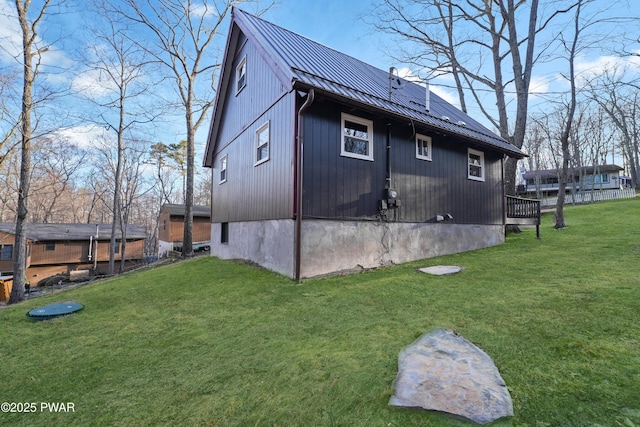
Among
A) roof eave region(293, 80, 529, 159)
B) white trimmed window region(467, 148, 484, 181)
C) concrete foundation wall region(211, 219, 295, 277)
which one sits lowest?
concrete foundation wall region(211, 219, 295, 277)

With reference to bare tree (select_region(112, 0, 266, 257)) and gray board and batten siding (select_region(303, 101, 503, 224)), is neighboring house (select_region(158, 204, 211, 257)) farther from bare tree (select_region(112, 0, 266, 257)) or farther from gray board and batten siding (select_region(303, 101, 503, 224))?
gray board and batten siding (select_region(303, 101, 503, 224))

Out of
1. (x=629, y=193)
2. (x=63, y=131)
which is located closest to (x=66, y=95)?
(x=63, y=131)

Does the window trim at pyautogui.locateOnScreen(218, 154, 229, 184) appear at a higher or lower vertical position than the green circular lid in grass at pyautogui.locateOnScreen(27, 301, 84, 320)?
higher

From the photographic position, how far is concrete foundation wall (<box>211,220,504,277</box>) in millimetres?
6336

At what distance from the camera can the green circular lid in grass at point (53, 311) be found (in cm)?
509

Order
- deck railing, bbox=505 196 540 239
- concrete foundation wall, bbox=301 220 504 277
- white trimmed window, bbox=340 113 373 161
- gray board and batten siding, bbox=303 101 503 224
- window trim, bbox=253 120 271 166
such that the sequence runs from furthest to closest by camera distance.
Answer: deck railing, bbox=505 196 540 239 < window trim, bbox=253 120 271 166 < white trimmed window, bbox=340 113 373 161 < gray board and batten siding, bbox=303 101 503 224 < concrete foundation wall, bbox=301 220 504 277

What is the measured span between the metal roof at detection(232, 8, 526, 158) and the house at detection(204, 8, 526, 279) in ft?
0.15

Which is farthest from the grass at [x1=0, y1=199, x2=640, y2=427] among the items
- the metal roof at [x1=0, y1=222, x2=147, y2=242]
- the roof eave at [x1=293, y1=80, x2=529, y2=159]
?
the metal roof at [x1=0, y1=222, x2=147, y2=242]

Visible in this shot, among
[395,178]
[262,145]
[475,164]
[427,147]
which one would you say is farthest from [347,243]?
[475,164]

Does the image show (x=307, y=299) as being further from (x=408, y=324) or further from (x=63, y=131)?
(x=63, y=131)

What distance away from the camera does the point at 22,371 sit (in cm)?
329

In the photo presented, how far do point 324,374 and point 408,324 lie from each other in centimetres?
148

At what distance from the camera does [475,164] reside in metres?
9.91

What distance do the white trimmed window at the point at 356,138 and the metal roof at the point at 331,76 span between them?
570 mm
